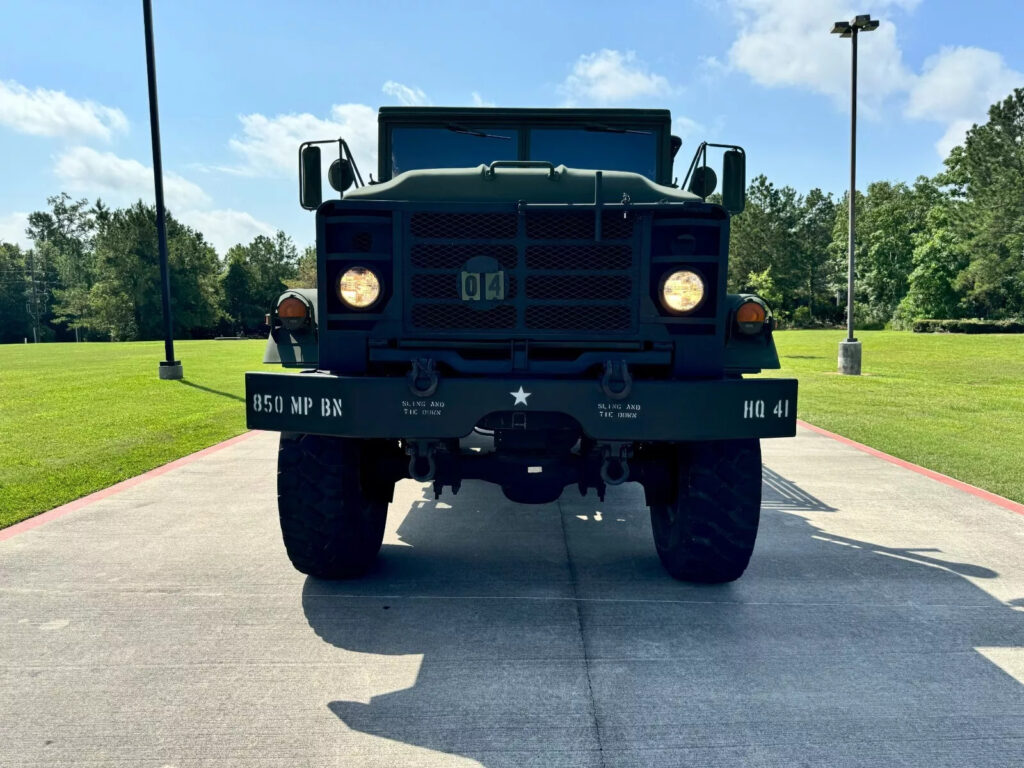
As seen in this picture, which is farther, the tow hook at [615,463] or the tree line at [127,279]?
the tree line at [127,279]

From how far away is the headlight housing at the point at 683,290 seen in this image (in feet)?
11.2

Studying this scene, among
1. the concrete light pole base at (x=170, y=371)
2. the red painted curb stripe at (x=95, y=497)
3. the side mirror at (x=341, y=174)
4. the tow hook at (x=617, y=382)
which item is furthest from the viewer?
the concrete light pole base at (x=170, y=371)

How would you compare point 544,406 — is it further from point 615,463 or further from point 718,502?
point 718,502

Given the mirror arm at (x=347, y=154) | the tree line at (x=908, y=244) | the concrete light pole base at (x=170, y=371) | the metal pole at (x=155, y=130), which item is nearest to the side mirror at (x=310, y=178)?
the mirror arm at (x=347, y=154)

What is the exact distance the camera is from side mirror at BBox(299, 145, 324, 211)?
439 cm

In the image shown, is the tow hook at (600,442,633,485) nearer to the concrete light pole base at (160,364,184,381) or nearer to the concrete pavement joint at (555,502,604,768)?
the concrete pavement joint at (555,502,604,768)

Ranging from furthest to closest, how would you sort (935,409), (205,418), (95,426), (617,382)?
(935,409) < (205,418) < (95,426) < (617,382)

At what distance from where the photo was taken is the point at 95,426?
Answer: 1002 cm

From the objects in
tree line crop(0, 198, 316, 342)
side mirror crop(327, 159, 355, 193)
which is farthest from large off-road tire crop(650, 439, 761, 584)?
tree line crop(0, 198, 316, 342)

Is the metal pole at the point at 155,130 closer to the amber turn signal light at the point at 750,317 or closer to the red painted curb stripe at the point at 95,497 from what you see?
the red painted curb stripe at the point at 95,497

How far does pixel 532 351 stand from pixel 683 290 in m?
0.74

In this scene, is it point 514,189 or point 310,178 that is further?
point 310,178

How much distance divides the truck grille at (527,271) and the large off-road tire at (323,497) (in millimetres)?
870

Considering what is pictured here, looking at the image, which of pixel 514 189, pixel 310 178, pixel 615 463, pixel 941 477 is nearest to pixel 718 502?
pixel 615 463
